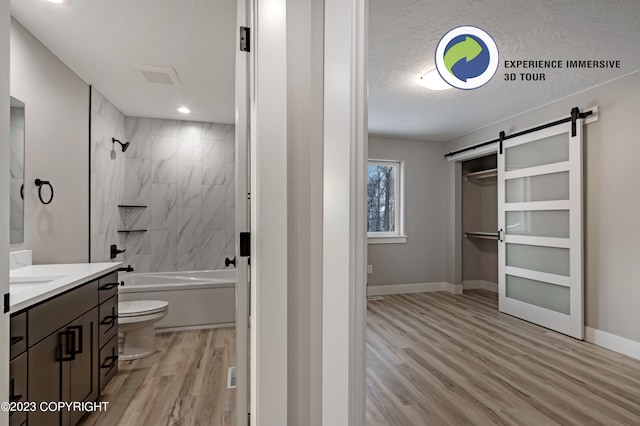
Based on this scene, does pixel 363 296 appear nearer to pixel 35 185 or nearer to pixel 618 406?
pixel 618 406

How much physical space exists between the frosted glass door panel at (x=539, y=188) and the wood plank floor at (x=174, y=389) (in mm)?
3602

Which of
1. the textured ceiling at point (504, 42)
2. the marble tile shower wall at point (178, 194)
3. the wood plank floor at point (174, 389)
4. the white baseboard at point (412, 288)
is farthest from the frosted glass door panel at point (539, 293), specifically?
the marble tile shower wall at point (178, 194)

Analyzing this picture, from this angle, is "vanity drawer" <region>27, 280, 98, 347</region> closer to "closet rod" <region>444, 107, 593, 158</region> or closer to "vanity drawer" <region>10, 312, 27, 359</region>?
"vanity drawer" <region>10, 312, 27, 359</region>

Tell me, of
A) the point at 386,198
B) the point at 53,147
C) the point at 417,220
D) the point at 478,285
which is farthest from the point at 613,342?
the point at 53,147

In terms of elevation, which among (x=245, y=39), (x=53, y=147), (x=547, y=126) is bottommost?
(x=53, y=147)

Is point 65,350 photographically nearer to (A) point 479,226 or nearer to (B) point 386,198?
(B) point 386,198

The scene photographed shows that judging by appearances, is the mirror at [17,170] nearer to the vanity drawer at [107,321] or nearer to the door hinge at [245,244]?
the vanity drawer at [107,321]

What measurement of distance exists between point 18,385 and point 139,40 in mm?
2171

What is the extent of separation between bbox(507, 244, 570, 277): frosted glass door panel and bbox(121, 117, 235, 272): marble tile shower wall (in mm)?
3627

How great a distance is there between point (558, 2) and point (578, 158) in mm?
1830

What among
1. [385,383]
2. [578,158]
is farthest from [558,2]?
[385,383]

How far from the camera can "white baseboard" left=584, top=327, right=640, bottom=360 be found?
2684 millimetres

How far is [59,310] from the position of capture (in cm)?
151

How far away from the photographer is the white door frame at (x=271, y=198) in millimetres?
979
